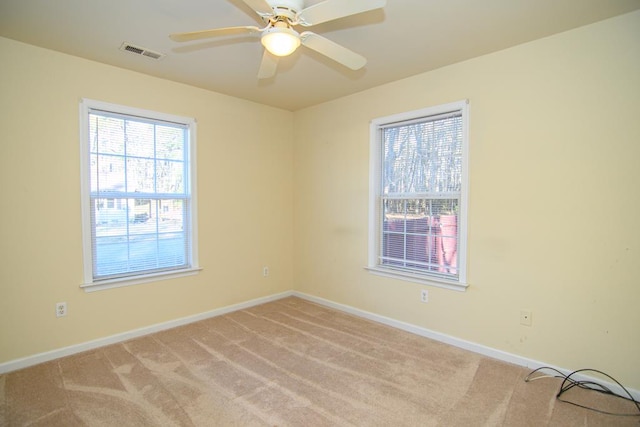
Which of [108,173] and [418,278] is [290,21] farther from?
[418,278]

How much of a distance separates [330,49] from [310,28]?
1.63 feet

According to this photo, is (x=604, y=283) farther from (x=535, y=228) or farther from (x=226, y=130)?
(x=226, y=130)

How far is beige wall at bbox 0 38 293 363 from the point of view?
2.59m

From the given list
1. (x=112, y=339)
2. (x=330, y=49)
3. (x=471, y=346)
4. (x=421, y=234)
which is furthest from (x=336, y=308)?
(x=330, y=49)

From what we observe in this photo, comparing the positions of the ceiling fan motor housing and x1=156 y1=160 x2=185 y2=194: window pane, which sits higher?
the ceiling fan motor housing

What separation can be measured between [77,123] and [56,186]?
1.89 ft

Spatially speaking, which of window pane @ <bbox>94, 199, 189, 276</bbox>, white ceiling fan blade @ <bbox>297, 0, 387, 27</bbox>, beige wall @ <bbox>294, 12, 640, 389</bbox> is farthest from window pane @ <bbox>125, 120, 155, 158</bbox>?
beige wall @ <bbox>294, 12, 640, 389</bbox>

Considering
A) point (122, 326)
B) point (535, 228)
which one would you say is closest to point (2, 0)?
point (122, 326)

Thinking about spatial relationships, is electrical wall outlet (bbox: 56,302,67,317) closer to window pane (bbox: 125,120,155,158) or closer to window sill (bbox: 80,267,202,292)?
window sill (bbox: 80,267,202,292)

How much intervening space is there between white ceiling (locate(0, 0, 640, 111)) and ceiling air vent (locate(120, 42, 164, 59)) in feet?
0.17

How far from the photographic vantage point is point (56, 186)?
278 cm

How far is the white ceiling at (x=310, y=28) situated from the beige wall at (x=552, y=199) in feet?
0.78

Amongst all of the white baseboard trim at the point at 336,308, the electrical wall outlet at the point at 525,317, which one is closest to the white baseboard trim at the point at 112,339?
the white baseboard trim at the point at 336,308

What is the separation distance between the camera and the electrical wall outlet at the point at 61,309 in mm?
2803
